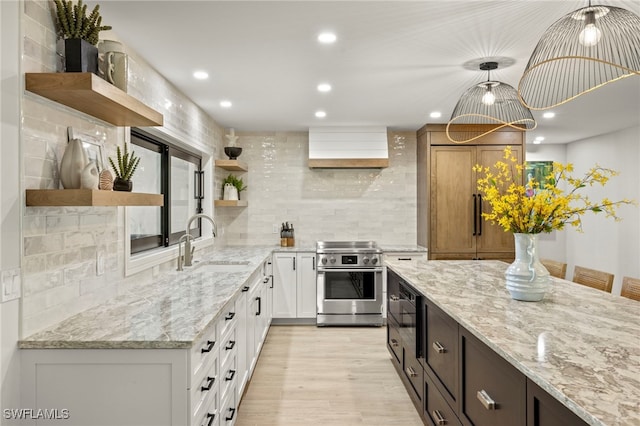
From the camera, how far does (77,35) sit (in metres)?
1.85

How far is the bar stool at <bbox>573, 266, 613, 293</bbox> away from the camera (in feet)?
9.12

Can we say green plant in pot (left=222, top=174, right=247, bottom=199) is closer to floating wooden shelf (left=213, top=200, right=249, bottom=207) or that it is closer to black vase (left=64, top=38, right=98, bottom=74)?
floating wooden shelf (left=213, top=200, right=249, bottom=207)

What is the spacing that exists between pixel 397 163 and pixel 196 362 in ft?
14.3

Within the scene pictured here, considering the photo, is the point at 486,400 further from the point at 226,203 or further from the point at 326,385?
the point at 226,203

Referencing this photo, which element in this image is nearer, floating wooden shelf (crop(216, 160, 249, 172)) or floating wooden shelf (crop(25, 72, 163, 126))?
floating wooden shelf (crop(25, 72, 163, 126))

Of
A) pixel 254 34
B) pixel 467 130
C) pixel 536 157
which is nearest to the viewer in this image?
pixel 254 34

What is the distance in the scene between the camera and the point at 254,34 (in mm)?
2453

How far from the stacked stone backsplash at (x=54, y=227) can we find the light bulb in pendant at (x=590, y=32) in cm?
225

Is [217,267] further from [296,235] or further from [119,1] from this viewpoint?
[119,1]

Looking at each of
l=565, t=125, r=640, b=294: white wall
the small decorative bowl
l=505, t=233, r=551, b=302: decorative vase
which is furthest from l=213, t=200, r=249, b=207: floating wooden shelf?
l=565, t=125, r=640, b=294: white wall

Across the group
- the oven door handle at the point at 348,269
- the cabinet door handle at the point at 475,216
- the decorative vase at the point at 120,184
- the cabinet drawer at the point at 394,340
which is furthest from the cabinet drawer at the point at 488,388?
the cabinet door handle at the point at 475,216

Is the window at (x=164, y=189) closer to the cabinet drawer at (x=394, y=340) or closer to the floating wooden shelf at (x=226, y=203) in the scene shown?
the floating wooden shelf at (x=226, y=203)

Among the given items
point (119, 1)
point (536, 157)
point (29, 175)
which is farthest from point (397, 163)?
point (29, 175)

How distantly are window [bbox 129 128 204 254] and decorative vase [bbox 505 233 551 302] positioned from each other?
2364 mm
